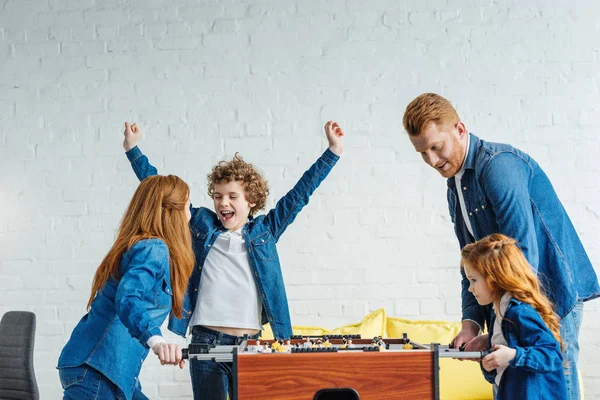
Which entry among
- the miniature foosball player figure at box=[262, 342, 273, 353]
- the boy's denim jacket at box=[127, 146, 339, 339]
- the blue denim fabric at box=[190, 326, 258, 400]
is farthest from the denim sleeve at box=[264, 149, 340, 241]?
the miniature foosball player figure at box=[262, 342, 273, 353]

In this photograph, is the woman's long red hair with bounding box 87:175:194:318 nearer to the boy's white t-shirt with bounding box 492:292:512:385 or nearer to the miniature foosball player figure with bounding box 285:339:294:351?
the miniature foosball player figure with bounding box 285:339:294:351

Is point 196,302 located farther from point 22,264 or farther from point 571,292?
point 22,264

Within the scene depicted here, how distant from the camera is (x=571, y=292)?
2018 mm

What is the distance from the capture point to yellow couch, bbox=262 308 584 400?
10.4 feet

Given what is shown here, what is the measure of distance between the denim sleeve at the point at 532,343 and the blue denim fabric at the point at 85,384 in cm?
114

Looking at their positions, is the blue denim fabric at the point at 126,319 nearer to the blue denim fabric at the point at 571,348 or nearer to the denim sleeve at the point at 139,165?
the denim sleeve at the point at 139,165

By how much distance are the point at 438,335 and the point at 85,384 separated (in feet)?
5.71

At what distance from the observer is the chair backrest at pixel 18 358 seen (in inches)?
116

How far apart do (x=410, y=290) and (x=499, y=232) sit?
1627 mm

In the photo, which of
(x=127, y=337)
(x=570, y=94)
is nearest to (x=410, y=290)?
(x=570, y=94)

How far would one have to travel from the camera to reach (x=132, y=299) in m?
2.01

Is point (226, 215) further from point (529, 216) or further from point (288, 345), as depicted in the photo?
point (529, 216)

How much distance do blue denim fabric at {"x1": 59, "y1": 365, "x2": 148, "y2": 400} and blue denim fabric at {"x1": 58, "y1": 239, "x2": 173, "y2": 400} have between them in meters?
0.02

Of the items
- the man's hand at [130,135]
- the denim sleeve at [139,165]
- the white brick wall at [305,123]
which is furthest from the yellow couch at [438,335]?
the man's hand at [130,135]
